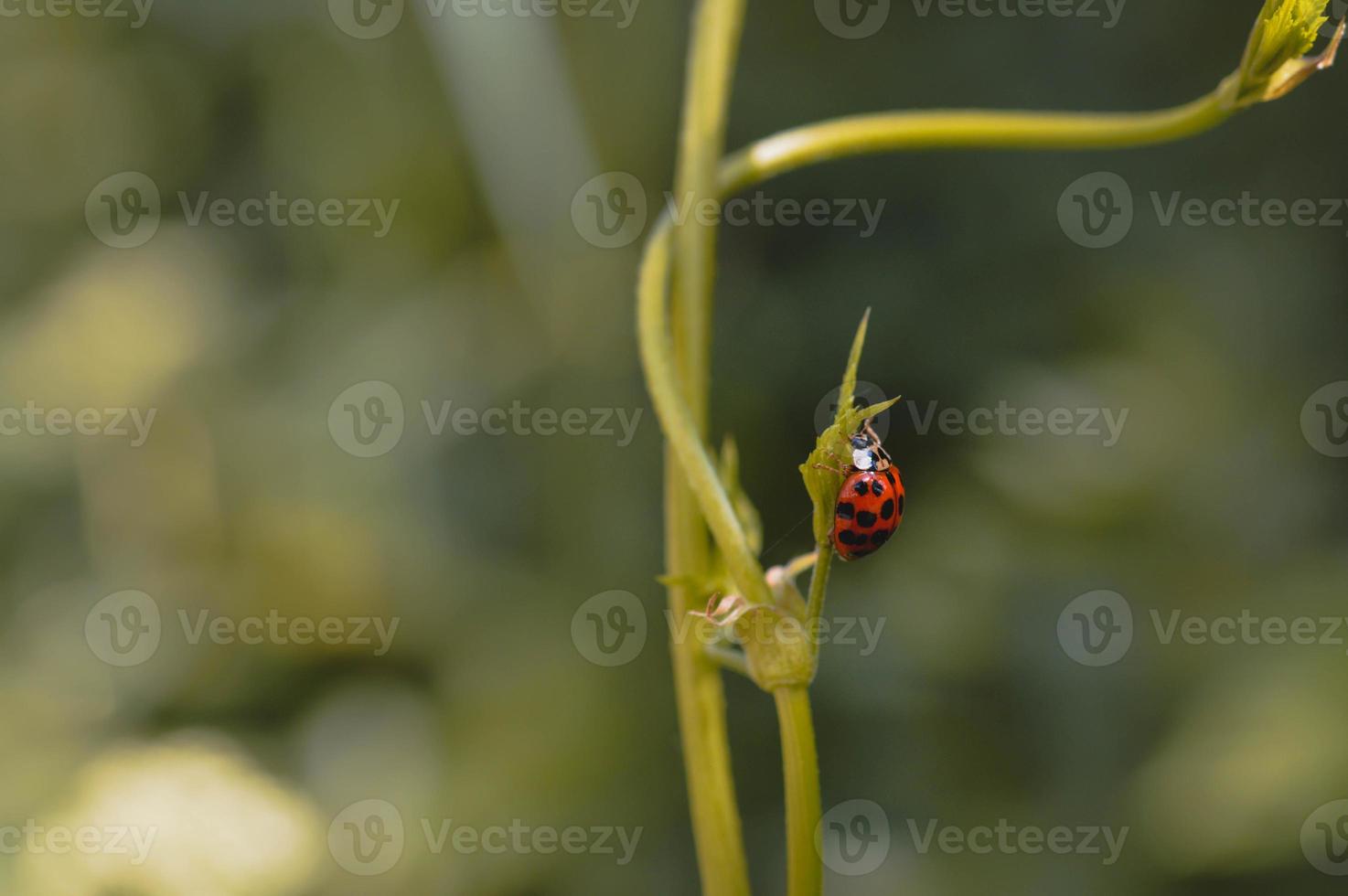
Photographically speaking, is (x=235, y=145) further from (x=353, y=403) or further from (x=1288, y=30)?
(x=1288, y=30)

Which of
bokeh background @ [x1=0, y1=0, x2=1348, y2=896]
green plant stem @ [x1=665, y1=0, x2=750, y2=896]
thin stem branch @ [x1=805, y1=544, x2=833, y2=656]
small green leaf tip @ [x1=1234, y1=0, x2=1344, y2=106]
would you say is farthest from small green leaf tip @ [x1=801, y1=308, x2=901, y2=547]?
bokeh background @ [x1=0, y1=0, x2=1348, y2=896]

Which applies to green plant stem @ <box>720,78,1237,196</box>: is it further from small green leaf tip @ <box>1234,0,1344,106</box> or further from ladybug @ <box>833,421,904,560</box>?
ladybug @ <box>833,421,904,560</box>

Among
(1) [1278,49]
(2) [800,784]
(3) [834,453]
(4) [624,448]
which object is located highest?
(4) [624,448]

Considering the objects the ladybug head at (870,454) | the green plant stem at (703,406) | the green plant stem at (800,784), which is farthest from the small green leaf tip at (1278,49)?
the green plant stem at (800,784)

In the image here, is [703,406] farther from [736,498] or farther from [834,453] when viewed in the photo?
[834,453]

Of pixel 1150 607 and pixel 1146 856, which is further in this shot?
pixel 1150 607

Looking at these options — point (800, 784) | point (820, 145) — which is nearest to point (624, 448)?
point (820, 145)

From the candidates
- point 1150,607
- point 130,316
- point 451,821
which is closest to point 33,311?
point 130,316
